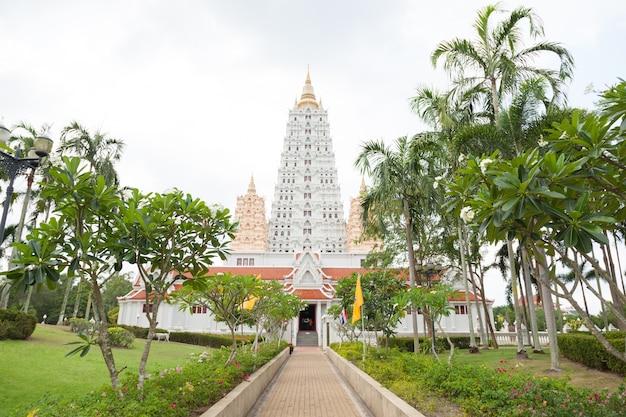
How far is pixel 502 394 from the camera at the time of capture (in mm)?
5652

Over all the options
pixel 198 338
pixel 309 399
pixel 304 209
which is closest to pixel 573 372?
pixel 309 399

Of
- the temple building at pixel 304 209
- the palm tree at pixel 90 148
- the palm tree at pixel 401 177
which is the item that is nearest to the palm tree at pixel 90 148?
the palm tree at pixel 90 148

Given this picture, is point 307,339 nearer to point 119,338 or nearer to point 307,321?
point 307,321

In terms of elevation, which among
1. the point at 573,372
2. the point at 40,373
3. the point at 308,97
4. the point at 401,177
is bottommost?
the point at 40,373

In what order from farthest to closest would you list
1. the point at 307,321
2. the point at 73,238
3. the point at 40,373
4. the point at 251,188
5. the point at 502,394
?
the point at 251,188 → the point at 307,321 → the point at 40,373 → the point at 502,394 → the point at 73,238

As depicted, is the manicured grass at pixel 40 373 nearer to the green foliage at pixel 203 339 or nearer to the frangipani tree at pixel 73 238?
the frangipani tree at pixel 73 238

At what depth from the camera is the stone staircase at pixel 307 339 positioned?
3494 cm

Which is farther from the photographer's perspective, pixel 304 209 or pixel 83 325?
pixel 304 209

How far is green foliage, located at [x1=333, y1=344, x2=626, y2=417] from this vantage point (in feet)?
15.9

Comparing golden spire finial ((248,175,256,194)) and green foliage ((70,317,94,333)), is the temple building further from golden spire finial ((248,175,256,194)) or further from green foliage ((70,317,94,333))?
green foliage ((70,317,94,333))

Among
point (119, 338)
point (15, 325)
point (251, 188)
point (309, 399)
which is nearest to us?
point (309, 399)

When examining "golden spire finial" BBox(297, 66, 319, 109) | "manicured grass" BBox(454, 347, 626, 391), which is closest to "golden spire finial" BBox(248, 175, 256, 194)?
"golden spire finial" BBox(297, 66, 319, 109)

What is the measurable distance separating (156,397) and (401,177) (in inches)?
560

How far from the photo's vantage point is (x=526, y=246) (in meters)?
4.83
